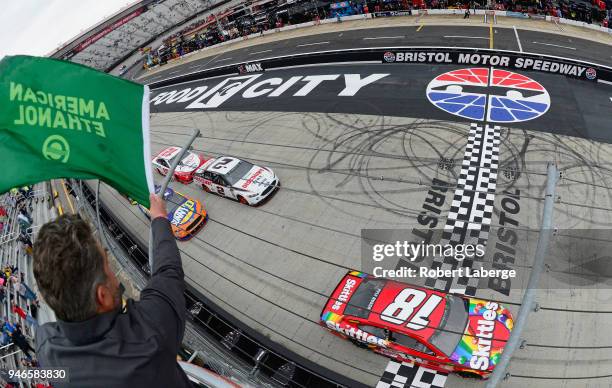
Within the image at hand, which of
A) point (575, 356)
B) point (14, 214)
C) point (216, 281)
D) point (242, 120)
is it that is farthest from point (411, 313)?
point (14, 214)

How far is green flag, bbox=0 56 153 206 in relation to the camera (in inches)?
152

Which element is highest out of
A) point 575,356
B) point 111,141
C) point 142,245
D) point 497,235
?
point 111,141

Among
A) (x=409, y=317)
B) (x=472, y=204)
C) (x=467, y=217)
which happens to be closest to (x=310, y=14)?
(x=472, y=204)

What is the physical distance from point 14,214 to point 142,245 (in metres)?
9.99

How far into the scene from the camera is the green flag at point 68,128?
12.7 ft

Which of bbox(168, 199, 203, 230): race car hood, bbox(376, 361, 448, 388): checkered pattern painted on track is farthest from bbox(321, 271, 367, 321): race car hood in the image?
bbox(168, 199, 203, 230): race car hood

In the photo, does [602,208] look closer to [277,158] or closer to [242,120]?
[277,158]

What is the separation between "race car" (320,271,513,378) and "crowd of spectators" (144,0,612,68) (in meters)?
23.1

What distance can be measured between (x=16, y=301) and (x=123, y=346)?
44.4 ft

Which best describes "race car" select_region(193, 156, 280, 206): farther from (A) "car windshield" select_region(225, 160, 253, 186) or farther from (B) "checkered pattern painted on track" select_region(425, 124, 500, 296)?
(B) "checkered pattern painted on track" select_region(425, 124, 500, 296)

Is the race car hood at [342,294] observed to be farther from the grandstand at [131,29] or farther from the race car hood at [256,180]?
the grandstand at [131,29]

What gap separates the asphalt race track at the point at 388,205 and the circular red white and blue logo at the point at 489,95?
281 millimetres

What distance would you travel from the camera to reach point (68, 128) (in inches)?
157

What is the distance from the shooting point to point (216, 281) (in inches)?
435
